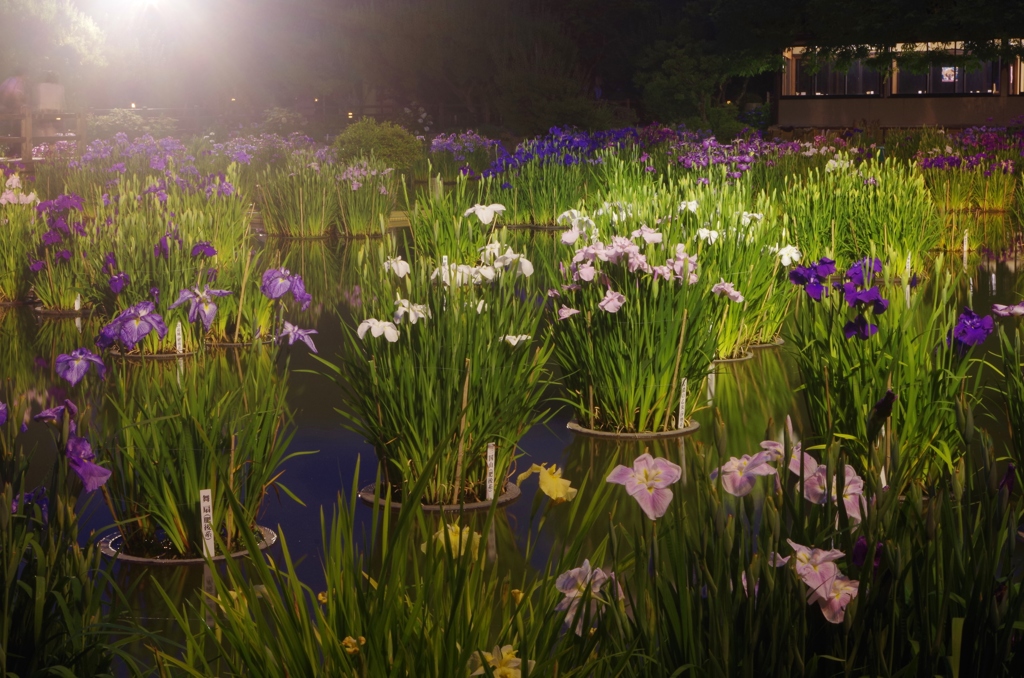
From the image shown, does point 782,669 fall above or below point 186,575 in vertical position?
above

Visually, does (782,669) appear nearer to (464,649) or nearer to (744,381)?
(464,649)

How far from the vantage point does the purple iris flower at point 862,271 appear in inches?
196

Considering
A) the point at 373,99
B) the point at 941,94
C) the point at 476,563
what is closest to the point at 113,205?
the point at 476,563

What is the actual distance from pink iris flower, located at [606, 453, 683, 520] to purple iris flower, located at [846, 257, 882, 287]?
2.58 meters

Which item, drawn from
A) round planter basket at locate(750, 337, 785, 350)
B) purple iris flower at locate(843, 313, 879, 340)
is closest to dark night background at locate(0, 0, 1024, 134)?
→ round planter basket at locate(750, 337, 785, 350)

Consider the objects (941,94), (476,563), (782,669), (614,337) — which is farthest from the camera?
(941,94)

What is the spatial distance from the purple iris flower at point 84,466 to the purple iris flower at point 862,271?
2987 millimetres

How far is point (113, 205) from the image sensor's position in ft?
36.4

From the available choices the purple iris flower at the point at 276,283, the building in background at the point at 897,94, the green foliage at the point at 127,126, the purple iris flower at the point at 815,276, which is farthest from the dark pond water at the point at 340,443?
the green foliage at the point at 127,126

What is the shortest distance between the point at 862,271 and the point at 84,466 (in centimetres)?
335

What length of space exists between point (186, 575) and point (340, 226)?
13.5m

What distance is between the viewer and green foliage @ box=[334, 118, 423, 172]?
24719 mm

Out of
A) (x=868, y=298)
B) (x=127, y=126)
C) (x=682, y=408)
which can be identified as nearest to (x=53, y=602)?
(x=868, y=298)

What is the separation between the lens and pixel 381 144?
2530cm
